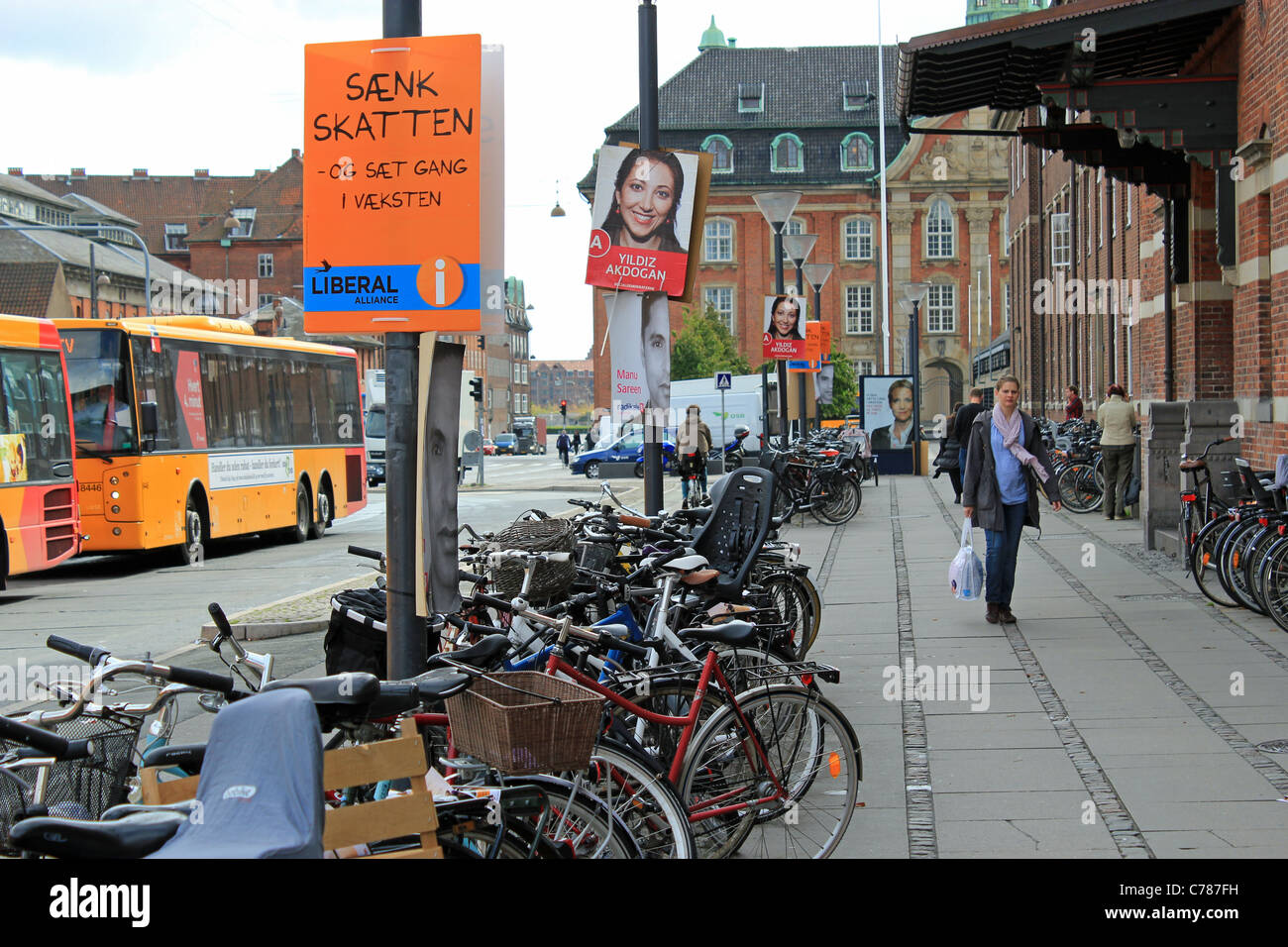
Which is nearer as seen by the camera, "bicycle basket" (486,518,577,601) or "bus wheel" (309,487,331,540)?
"bicycle basket" (486,518,577,601)

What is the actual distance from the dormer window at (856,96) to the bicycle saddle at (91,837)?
269ft

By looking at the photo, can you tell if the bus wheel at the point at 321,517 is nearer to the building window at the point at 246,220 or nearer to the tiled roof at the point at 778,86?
the tiled roof at the point at 778,86

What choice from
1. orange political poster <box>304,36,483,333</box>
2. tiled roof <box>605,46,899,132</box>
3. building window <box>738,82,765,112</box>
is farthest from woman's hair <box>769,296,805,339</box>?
building window <box>738,82,765,112</box>

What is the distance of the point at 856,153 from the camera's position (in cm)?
8012

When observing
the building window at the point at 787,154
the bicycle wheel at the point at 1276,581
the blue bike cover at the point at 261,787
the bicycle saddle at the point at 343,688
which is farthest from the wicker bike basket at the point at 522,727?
the building window at the point at 787,154

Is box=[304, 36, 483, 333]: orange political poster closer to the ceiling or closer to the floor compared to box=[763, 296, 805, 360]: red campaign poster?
closer to the floor

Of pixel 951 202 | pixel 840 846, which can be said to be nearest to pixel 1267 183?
pixel 840 846

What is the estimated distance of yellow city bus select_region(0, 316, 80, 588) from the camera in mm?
14922

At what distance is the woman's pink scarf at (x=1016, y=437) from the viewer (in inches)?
410

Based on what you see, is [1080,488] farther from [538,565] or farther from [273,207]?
[273,207]

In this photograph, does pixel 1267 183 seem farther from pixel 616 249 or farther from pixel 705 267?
pixel 705 267

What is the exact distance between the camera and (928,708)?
7746 mm

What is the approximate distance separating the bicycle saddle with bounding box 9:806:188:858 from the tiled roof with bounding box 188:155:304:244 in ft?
318

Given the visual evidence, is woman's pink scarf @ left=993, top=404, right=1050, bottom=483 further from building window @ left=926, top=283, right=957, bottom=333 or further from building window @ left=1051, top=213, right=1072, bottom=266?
building window @ left=926, top=283, right=957, bottom=333
